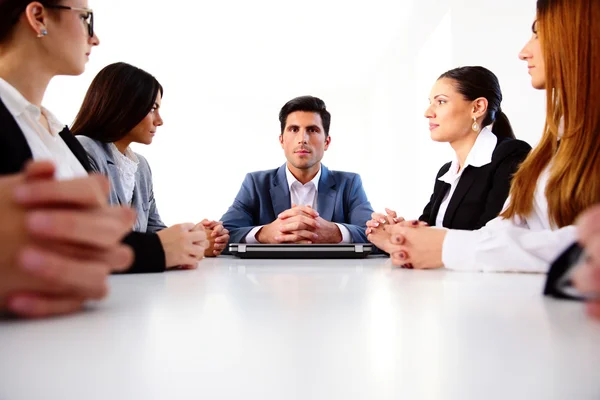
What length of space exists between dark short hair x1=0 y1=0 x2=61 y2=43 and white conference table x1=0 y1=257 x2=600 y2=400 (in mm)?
717

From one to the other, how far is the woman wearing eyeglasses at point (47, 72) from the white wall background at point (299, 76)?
3388 mm

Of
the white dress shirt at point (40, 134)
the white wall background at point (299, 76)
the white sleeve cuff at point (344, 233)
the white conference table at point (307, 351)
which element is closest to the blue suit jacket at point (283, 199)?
the white sleeve cuff at point (344, 233)

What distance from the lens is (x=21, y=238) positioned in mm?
429

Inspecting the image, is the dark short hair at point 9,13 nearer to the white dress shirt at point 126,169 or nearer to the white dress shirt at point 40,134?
the white dress shirt at point 40,134

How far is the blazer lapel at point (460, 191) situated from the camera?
2.20m

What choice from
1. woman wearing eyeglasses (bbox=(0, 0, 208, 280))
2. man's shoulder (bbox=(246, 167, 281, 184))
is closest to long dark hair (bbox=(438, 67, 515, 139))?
man's shoulder (bbox=(246, 167, 281, 184))

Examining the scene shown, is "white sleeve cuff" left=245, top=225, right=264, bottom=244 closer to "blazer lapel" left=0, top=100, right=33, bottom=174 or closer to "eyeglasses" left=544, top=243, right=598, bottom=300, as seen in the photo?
"blazer lapel" left=0, top=100, right=33, bottom=174

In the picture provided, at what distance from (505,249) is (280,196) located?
1.95 meters

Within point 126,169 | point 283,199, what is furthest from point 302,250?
point 283,199

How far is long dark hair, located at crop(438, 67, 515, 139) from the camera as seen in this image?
2549 millimetres

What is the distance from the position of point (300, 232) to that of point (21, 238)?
1.80 metres

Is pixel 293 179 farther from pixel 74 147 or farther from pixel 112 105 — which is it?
pixel 74 147

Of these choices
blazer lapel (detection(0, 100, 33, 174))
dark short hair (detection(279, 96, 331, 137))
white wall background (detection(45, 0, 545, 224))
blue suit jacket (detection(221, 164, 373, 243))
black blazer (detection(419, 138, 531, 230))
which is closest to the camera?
blazer lapel (detection(0, 100, 33, 174))

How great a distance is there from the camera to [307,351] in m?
0.43
